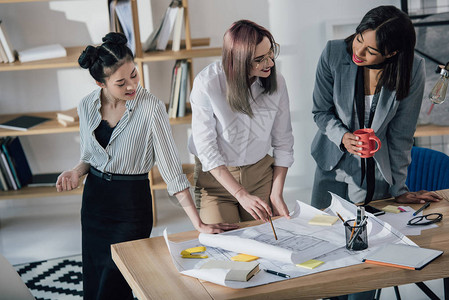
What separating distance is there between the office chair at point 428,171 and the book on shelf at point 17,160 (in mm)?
2544

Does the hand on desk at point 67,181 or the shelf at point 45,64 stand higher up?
the shelf at point 45,64

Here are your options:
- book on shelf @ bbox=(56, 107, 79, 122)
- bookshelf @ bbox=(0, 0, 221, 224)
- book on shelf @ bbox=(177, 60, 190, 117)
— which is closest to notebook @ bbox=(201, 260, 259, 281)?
bookshelf @ bbox=(0, 0, 221, 224)

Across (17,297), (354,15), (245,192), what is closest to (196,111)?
(245,192)

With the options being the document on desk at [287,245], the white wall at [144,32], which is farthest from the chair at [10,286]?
the white wall at [144,32]

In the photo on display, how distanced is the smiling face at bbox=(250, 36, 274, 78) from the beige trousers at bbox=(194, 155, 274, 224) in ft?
1.27

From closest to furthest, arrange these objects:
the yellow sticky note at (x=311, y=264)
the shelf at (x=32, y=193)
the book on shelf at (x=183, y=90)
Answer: the yellow sticky note at (x=311, y=264) < the book on shelf at (x=183, y=90) < the shelf at (x=32, y=193)

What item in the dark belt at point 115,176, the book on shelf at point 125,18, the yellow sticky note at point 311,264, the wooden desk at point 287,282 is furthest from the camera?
the book on shelf at point 125,18

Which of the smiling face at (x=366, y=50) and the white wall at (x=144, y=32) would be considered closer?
the smiling face at (x=366, y=50)

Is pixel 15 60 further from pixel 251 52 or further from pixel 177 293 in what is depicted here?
pixel 177 293

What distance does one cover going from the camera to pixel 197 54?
3822 millimetres

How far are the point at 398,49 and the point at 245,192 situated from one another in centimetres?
74

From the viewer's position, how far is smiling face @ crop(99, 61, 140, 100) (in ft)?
7.46

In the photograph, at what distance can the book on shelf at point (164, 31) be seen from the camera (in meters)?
3.84

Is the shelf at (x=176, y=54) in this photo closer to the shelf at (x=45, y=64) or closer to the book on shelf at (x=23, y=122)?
the shelf at (x=45, y=64)
